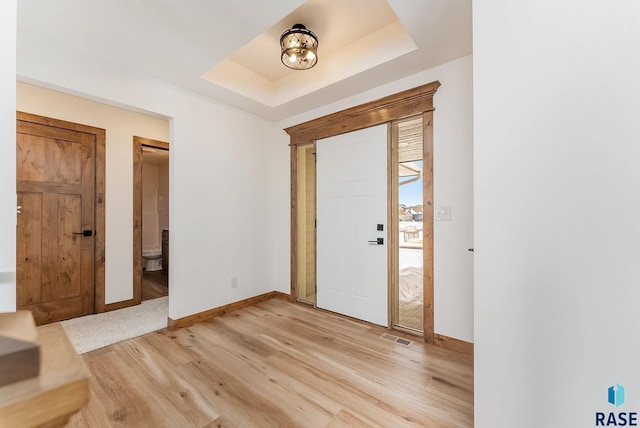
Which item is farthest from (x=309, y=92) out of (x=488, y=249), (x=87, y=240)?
(x=87, y=240)

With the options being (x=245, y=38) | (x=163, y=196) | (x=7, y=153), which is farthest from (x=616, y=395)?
(x=163, y=196)

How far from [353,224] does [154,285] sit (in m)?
3.58

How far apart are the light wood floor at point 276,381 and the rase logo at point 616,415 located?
2.62 feet

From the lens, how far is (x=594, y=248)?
916 millimetres

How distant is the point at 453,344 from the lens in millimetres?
2287

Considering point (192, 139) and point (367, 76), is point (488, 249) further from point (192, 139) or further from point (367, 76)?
point (192, 139)

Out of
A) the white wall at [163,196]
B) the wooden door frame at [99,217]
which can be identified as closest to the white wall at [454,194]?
the wooden door frame at [99,217]

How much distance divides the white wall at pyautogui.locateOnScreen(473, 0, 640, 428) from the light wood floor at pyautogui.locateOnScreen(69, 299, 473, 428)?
64 centimetres

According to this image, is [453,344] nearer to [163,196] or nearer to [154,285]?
[154,285]

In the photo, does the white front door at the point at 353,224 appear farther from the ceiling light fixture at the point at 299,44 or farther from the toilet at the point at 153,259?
the toilet at the point at 153,259

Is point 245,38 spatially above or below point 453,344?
above

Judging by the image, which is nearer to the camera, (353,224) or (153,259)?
(353,224)

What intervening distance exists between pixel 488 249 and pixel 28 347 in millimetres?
1413

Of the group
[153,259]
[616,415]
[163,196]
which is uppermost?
[163,196]
